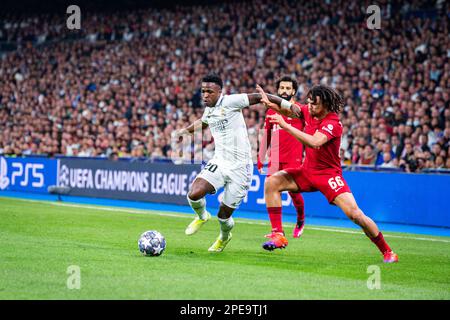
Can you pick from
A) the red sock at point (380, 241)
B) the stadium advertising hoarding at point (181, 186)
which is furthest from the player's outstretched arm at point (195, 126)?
the stadium advertising hoarding at point (181, 186)

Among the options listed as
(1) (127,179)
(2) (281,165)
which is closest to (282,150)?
(2) (281,165)

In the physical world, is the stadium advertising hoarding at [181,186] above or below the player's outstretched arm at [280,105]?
below

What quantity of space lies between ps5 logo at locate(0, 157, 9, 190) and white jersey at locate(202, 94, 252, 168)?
17952 mm

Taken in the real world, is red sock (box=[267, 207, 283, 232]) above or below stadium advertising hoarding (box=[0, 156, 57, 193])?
above

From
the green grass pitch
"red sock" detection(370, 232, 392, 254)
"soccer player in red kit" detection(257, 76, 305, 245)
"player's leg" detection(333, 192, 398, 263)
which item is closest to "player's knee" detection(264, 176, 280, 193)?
the green grass pitch

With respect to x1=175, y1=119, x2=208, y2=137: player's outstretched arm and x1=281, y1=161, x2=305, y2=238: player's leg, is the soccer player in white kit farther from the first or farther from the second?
x1=281, y1=161, x2=305, y2=238: player's leg

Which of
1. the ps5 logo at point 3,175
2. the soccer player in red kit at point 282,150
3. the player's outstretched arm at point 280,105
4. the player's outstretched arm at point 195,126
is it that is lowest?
the ps5 logo at point 3,175

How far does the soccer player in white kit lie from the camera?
1078cm

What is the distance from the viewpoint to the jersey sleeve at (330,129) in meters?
9.85

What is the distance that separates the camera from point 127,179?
2392 centimetres

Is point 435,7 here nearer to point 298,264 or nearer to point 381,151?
point 381,151

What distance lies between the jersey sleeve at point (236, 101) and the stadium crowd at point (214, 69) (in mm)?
7848

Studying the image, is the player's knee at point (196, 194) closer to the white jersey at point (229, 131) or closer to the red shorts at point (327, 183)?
the white jersey at point (229, 131)

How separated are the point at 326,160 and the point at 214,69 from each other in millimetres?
18568
